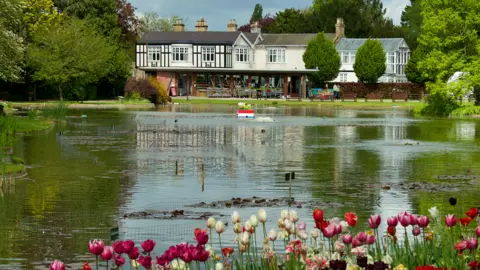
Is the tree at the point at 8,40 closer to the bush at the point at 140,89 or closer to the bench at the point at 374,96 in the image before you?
the bush at the point at 140,89

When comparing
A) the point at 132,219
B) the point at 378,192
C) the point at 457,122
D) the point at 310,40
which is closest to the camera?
the point at 132,219

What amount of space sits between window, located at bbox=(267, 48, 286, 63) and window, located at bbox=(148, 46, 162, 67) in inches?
598

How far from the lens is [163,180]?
2802 centimetres

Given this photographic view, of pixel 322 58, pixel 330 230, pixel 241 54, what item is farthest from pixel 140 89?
pixel 330 230

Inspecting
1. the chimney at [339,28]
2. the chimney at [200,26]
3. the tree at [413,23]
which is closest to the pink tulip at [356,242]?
the chimney at [339,28]

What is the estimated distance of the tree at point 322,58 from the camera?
12088cm

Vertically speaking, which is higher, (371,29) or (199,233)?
(371,29)

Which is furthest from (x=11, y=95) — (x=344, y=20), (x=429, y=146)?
(x=344, y=20)

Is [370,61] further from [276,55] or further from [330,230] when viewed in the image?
[330,230]

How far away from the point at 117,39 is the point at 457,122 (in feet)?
187

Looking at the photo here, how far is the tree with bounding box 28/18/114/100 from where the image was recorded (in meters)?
88.2

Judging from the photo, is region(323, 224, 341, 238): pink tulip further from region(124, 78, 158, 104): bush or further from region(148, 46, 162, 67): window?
region(148, 46, 162, 67): window

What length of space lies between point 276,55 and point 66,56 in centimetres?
4580

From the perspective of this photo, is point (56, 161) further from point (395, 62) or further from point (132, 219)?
point (395, 62)
